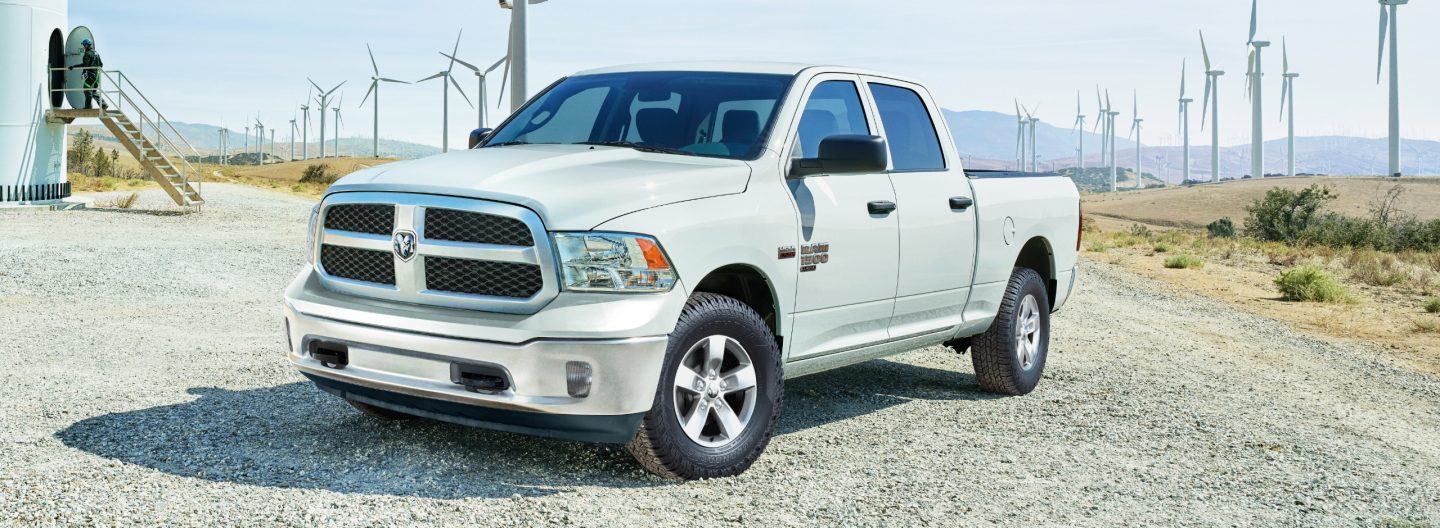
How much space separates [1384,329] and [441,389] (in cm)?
1264

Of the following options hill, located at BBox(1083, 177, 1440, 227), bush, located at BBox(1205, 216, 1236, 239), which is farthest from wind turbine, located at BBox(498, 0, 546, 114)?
hill, located at BBox(1083, 177, 1440, 227)

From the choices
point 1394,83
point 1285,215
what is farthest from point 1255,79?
point 1285,215

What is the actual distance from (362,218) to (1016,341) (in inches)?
171

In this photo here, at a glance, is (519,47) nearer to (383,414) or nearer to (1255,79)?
(383,414)

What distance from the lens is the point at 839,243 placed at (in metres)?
6.07

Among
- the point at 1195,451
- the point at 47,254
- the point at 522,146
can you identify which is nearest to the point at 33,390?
the point at 522,146

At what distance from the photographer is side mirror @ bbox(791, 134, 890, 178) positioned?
5719 mm

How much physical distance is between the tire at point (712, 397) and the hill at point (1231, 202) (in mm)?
58454

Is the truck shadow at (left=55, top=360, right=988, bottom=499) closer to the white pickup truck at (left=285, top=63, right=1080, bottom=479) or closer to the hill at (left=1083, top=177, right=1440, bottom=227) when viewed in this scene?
the white pickup truck at (left=285, top=63, right=1080, bottom=479)

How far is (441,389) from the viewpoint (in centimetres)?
503

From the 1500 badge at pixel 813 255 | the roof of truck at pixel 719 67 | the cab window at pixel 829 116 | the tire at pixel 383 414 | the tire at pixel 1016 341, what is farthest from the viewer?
the tire at pixel 1016 341

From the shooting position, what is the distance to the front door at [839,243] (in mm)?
5910

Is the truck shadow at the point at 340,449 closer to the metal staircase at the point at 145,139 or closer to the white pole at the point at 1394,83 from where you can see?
the metal staircase at the point at 145,139

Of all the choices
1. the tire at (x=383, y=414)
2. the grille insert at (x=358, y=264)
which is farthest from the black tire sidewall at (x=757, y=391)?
the tire at (x=383, y=414)
